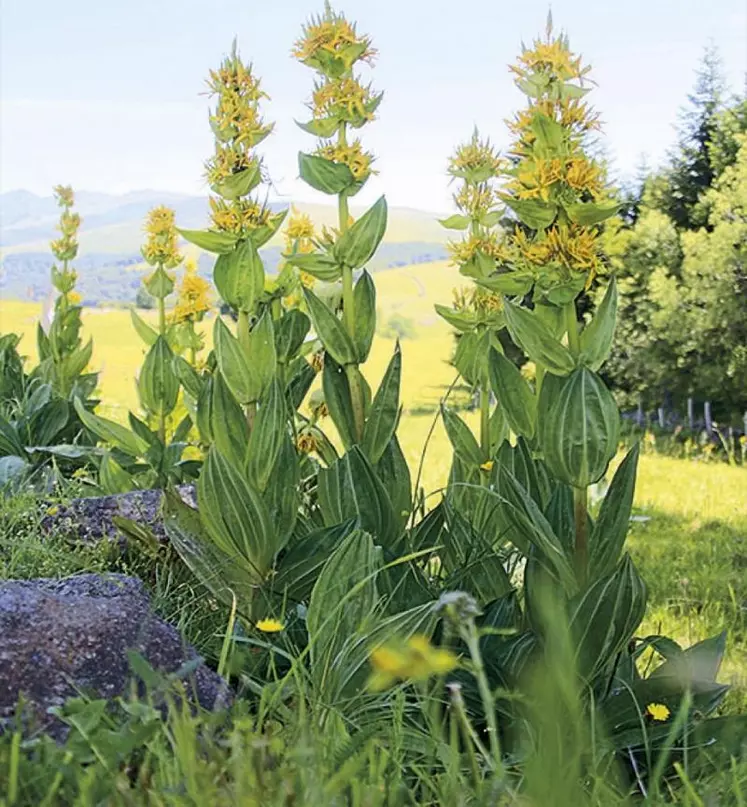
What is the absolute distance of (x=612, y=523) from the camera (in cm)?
237

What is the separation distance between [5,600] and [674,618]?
3323 millimetres

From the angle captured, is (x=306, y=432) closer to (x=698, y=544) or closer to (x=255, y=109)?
(x=255, y=109)

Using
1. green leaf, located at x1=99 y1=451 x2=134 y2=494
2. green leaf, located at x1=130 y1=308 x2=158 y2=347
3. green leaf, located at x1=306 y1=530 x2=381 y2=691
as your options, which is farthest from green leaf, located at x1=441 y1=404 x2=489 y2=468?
green leaf, located at x1=130 y1=308 x2=158 y2=347

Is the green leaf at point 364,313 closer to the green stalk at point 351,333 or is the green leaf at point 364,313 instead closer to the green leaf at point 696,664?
the green stalk at point 351,333

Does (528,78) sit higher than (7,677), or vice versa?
(528,78)

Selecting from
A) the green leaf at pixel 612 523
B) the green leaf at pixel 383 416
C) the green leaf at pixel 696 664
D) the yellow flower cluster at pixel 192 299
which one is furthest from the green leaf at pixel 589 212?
the yellow flower cluster at pixel 192 299

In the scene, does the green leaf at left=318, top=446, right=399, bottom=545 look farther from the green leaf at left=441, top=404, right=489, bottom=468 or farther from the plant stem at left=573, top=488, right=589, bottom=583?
the plant stem at left=573, top=488, right=589, bottom=583

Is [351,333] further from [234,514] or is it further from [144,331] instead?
[144,331]

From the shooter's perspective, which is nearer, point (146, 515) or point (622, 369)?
point (146, 515)

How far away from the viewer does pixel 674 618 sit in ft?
14.5

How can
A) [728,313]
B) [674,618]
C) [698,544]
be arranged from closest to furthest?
[674,618] < [698,544] < [728,313]

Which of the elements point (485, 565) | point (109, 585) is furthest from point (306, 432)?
point (109, 585)

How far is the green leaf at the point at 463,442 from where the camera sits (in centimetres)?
303

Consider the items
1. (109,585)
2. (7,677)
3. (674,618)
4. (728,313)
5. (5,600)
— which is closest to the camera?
(7,677)
